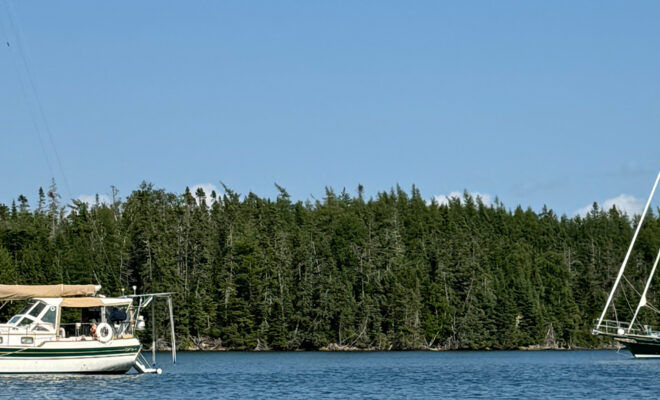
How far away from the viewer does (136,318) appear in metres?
67.4

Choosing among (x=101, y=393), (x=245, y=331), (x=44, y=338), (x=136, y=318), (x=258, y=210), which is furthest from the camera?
(x=258, y=210)

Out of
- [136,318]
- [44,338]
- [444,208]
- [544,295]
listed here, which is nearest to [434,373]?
[136,318]

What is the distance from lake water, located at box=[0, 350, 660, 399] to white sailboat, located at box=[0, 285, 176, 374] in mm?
819

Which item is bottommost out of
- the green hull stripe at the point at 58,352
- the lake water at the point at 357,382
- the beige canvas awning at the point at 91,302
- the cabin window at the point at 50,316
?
the lake water at the point at 357,382

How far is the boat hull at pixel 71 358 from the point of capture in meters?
62.3

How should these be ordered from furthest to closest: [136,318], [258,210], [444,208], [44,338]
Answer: [444,208]
[258,210]
[136,318]
[44,338]

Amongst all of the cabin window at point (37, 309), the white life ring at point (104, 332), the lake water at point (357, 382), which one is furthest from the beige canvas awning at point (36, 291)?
the lake water at point (357, 382)

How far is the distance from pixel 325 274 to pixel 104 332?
266 feet

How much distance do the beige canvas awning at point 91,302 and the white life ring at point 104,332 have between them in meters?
1.40

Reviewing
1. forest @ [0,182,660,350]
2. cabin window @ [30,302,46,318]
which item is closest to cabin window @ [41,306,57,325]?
cabin window @ [30,302,46,318]

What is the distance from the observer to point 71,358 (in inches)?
2495

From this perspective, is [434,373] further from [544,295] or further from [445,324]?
[544,295]

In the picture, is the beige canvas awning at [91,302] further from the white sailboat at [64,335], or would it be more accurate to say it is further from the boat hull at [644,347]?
the boat hull at [644,347]

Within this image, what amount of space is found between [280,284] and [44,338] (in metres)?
80.0
